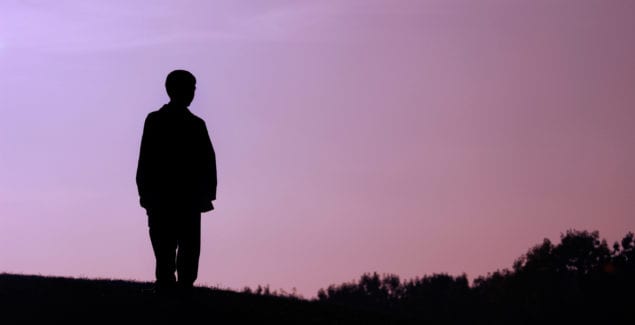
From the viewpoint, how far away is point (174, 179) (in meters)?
22.1

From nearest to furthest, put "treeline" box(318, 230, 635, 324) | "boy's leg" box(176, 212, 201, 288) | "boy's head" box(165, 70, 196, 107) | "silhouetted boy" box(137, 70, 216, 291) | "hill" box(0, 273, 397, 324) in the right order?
"hill" box(0, 273, 397, 324)
"boy's head" box(165, 70, 196, 107)
"silhouetted boy" box(137, 70, 216, 291)
"boy's leg" box(176, 212, 201, 288)
"treeline" box(318, 230, 635, 324)

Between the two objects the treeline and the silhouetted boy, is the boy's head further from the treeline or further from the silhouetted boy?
the treeline

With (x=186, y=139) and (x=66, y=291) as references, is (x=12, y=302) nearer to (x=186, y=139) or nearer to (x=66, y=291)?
(x=66, y=291)

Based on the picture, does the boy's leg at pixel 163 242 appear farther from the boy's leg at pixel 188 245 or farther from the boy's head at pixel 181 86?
the boy's head at pixel 181 86

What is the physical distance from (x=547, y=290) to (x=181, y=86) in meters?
125

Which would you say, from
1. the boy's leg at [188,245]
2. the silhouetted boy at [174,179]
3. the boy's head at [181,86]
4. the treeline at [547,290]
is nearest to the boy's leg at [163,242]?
the silhouetted boy at [174,179]

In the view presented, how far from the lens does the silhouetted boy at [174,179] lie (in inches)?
866

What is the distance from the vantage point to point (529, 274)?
15038cm

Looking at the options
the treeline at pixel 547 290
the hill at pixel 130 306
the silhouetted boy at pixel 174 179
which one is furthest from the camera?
the treeline at pixel 547 290

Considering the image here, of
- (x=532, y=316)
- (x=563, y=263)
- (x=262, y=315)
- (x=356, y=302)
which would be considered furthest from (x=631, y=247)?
(x=262, y=315)

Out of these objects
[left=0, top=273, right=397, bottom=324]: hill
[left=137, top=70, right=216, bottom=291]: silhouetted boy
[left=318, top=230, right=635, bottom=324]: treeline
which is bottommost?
[left=0, top=273, right=397, bottom=324]: hill

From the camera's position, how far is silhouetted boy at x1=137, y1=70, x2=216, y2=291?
22.0 meters

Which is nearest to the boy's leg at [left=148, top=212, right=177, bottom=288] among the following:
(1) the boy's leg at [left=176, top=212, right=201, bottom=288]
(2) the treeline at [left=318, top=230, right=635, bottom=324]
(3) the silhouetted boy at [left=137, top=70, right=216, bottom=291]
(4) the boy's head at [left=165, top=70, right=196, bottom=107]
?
(3) the silhouetted boy at [left=137, top=70, right=216, bottom=291]

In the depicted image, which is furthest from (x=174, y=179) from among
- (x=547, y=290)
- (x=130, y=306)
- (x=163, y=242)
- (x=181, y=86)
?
(x=547, y=290)
